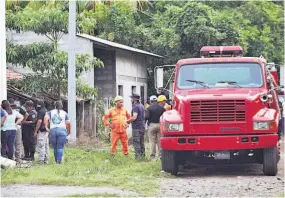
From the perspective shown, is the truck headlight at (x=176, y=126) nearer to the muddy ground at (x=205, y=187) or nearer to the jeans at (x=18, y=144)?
the muddy ground at (x=205, y=187)

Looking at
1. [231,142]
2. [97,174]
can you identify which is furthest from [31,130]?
[231,142]

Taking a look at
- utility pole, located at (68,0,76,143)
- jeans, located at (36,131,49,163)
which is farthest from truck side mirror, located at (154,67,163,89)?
utility pole, located at (68,0,76,143)

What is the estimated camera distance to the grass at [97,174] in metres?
11.2

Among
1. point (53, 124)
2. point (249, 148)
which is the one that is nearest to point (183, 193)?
point (249, 148)

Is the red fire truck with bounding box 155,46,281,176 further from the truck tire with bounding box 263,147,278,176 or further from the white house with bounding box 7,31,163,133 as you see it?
the white house with bounding box 7,31,163,133

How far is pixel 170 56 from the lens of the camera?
32656mm

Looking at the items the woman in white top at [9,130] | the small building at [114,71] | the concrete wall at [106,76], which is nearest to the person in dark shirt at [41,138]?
the woman in white top at [9,130]

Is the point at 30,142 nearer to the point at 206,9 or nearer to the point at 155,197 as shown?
the point at 155,197

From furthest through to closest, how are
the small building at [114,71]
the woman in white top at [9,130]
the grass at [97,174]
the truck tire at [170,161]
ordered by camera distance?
the small building at [114,71] → the woman in white top at [9,130] → the truck tire at [170,161] → the grass at [97,174]

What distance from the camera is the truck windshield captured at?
45.5 ft

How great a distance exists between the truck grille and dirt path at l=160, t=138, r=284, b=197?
1.16m

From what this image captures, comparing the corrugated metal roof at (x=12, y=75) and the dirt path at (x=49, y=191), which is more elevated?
the corrugated metal roof at (x=12, y=75)

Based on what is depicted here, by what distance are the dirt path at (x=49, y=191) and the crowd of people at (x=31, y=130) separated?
11.8ft

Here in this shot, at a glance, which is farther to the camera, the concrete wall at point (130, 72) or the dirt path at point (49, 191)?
the concrete wall at point (130, 72)
